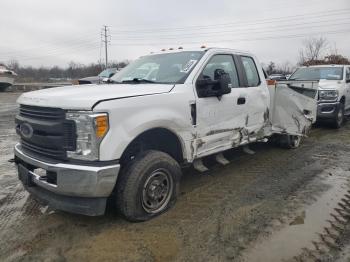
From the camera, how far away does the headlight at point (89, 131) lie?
10.3ft

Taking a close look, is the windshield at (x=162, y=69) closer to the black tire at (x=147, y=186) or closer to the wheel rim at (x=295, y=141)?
the black tire at (x=147, y=186)

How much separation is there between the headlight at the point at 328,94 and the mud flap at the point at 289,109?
318cm

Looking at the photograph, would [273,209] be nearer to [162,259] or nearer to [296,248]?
[296,248]

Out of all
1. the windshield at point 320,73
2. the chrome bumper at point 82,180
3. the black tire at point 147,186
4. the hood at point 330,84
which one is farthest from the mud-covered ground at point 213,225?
the windshield at point 320,73

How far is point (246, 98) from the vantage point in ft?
16.8

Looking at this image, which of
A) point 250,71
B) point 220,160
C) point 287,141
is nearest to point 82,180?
point 220,160

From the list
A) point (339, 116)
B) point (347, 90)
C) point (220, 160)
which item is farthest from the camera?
point (347, 90)

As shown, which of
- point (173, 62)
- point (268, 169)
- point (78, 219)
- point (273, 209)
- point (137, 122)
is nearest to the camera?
point (137, 122)

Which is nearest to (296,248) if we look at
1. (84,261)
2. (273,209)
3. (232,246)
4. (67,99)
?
(232,246)

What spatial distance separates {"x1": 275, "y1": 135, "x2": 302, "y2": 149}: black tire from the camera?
6986mm

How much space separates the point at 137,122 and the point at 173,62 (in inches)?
61.1

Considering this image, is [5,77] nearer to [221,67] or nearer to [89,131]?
[221,67]

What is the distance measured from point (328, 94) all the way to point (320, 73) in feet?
4.09

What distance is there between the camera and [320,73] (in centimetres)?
1029
